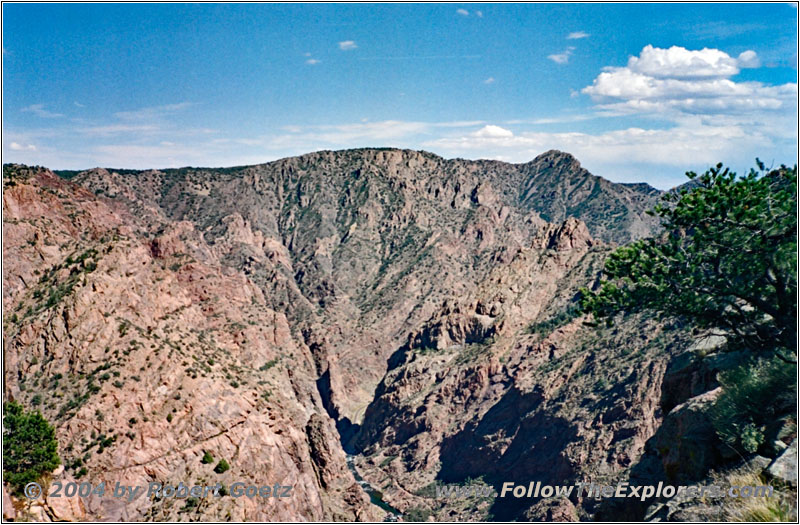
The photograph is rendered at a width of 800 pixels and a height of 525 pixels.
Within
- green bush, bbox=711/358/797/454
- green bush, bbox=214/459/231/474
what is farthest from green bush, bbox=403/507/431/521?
green bush, bbox=711/358/797/454

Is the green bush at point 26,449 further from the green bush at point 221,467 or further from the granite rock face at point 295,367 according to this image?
the green bush at point 221,467

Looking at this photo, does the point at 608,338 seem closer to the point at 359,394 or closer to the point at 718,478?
the point at 359,394

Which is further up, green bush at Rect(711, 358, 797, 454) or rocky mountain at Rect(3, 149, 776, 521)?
green bush at Rect(711, 358, 797, 454)

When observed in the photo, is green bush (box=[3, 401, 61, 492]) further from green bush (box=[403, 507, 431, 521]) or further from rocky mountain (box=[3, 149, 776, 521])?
green bush (box=[403, 507, 431, 521])

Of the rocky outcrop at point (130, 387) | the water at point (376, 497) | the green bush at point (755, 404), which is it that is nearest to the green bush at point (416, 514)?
the water at point (376, 497)

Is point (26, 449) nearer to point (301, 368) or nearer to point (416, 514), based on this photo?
point (416, 514)
